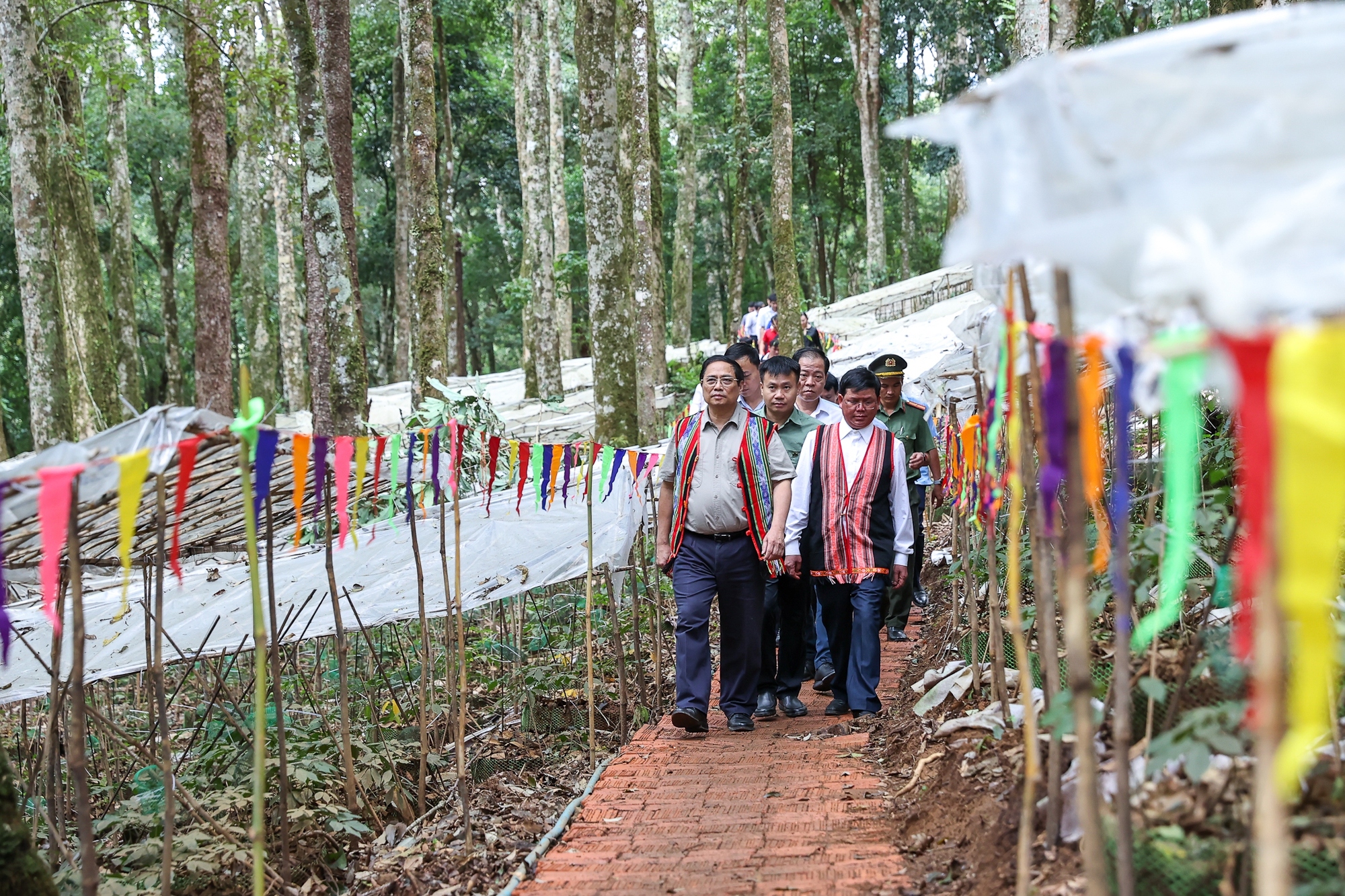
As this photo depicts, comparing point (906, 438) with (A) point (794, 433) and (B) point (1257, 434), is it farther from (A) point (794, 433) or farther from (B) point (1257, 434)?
(B) point (1257, 434)

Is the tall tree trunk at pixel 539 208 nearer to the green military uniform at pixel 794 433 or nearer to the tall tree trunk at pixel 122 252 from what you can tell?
the tall tree trunk at pixel 122 252

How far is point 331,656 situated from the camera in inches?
316

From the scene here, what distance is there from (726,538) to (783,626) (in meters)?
0.77

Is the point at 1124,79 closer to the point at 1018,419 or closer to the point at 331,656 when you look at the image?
the point at 1018,419

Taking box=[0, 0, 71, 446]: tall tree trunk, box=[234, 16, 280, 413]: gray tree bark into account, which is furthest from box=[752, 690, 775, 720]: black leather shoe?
box=[234, 16, 280, 413]: gray tree bark

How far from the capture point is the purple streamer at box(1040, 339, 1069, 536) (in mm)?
1992

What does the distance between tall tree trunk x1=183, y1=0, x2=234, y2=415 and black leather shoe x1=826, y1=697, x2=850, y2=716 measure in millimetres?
5473

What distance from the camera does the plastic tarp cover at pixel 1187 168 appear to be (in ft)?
5.13

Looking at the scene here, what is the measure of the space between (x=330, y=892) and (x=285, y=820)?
69 cm

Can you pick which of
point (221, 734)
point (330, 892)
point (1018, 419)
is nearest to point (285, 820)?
point (330, 892)

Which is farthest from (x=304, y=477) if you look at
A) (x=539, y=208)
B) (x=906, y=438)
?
(x=539, y=208)

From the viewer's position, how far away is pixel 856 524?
5.05 metres

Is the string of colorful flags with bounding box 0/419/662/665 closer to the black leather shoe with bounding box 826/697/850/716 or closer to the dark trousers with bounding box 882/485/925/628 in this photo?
the black leather shoe with bounding box 826/697/850/716

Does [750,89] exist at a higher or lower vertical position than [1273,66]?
higher
